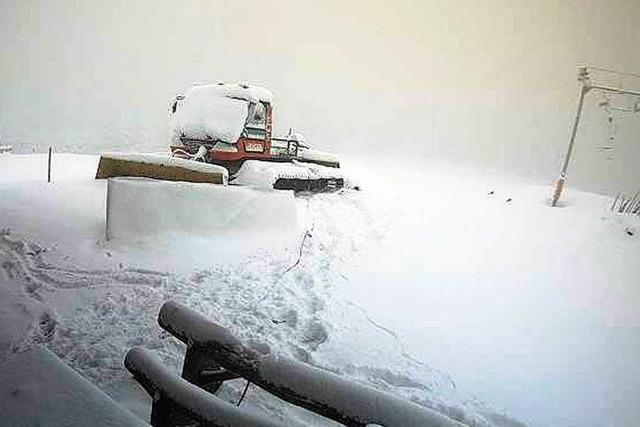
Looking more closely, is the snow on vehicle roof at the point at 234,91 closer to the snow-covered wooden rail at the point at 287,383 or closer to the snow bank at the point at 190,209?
the snow bank at the point at 190,209

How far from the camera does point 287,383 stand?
157 cm

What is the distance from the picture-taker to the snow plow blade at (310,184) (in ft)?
21.0

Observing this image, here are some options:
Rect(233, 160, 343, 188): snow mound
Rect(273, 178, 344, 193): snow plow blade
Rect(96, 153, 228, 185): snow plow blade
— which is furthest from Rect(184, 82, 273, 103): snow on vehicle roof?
Rect(96, 153, 228, 185): snow plow blade

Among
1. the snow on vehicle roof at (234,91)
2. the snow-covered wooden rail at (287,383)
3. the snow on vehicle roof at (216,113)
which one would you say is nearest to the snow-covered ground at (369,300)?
the snow-covered wooden rail at (287,383)

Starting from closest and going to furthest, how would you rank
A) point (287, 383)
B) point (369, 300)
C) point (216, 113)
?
point (287, 383) < point (369, 300) < point (216, 113)

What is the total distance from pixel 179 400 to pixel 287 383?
323mm

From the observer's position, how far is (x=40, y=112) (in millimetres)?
13859

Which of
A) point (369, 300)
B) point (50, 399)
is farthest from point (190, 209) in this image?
point (50, 399)

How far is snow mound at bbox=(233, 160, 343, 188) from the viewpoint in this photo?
6.06m

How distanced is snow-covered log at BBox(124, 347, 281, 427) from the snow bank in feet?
8.46

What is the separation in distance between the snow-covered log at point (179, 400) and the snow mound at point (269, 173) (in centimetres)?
422

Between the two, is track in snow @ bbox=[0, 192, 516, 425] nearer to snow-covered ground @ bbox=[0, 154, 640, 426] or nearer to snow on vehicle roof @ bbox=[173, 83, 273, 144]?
snow-covered ground @ bbox=[0, 154, 640, 426]

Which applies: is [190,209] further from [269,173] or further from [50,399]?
[50,399]

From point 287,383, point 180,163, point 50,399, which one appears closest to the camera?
point 50,399
